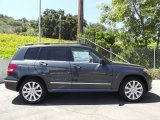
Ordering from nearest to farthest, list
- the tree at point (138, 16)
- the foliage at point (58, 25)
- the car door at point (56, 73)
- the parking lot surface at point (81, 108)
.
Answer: the parking lot surface at point (81, 108) → the car door at point (56, 73) → the tree at point (138, 16) → the foliage at point (58, 25)

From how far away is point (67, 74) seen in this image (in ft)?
31.7

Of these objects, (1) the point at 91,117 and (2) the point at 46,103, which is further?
(2) the point at 46,103

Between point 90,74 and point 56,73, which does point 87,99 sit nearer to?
point 90,74

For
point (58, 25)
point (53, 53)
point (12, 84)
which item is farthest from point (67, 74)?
point (58, 25)

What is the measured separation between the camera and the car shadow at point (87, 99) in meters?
9.82

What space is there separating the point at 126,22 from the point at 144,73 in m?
8.44

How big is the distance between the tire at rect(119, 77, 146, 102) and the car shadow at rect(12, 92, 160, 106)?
0.16 metres

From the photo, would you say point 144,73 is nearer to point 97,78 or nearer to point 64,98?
point 97,78

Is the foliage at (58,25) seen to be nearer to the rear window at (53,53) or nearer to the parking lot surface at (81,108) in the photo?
the parking lot surface at (81,108)

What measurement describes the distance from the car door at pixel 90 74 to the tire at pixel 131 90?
44cm

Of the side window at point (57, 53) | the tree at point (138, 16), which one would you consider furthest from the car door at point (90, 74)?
the tree at point (138, 16)

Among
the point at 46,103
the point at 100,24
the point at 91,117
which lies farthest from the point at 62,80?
the point at 100,24

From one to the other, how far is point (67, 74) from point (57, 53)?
2.29 ft

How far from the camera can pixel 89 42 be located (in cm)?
1841
